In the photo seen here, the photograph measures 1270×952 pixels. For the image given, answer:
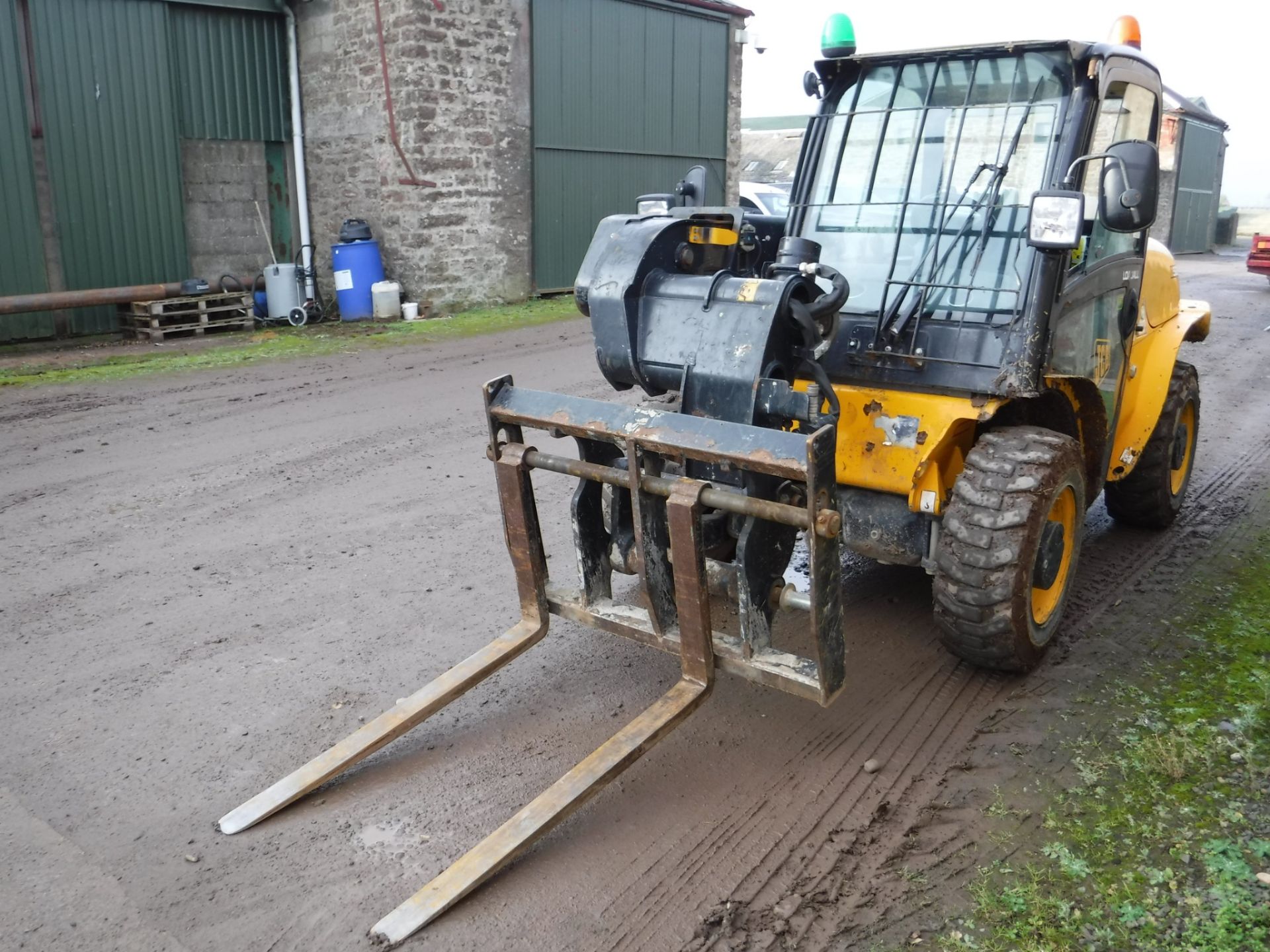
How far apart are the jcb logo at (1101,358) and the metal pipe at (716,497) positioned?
2005mm

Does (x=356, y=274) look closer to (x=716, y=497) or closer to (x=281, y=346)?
(x=281, y=346)

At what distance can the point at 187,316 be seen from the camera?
13.3 metres

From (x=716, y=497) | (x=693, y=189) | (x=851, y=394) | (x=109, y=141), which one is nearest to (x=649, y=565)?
(x=716, y=497)

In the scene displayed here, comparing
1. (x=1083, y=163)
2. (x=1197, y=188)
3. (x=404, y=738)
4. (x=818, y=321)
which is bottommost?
(x=404, y=738)

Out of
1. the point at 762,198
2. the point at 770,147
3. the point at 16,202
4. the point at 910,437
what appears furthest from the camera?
the point at 770,147

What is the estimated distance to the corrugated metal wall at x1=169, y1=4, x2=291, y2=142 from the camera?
13203 mm

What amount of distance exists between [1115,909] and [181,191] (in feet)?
44.3

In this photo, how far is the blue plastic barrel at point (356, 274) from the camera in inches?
537

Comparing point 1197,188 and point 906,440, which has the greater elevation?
point 1197,188

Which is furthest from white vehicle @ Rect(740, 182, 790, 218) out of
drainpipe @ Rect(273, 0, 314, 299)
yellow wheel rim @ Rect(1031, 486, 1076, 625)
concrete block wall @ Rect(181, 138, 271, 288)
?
yellow wheel rim @ Rect(1031, 486, 1076, 625)

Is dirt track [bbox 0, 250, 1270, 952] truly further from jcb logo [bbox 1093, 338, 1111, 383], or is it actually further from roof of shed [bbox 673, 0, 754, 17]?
roof of shed [bbox 673, 0, 754, 17]

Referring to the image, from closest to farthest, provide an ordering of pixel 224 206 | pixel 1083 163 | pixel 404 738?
pixel 404 738, pixel 1083 163, pixel 224 206

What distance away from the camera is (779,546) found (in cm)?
367

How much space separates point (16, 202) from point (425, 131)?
4.80 m
